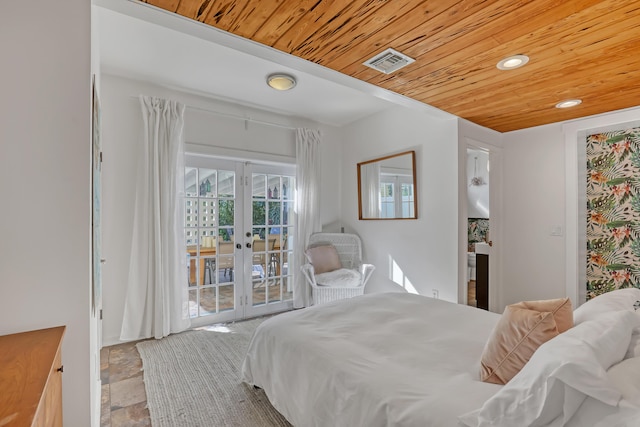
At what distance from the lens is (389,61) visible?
2055mm

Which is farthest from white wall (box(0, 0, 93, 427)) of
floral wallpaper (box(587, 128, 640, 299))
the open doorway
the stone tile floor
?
the open doorway

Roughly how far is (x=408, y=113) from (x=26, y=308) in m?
3.66

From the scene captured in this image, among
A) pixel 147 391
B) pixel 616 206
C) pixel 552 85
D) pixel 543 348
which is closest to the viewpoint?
pixel 543 348

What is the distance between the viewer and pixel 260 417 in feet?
6.16

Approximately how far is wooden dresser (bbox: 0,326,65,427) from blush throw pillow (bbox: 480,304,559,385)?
4.77 ft

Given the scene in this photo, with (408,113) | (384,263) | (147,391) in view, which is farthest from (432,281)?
(147,391)

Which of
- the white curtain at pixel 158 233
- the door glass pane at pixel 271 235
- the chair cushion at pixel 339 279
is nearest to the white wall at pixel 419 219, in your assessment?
the chair cushion at pixel 339 279

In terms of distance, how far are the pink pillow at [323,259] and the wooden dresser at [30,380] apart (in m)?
2.89

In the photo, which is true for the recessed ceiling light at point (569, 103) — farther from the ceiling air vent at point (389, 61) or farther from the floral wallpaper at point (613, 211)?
the ceiling air vent at point (389, 61)

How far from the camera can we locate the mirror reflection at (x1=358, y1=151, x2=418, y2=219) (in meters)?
3.65

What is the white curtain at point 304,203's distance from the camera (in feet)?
13.5

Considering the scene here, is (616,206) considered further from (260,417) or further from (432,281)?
(260,417)

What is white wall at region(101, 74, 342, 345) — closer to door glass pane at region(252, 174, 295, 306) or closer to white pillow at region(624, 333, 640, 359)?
door glass pane at region(252, 174, 295, 306)

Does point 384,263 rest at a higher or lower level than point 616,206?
lower
